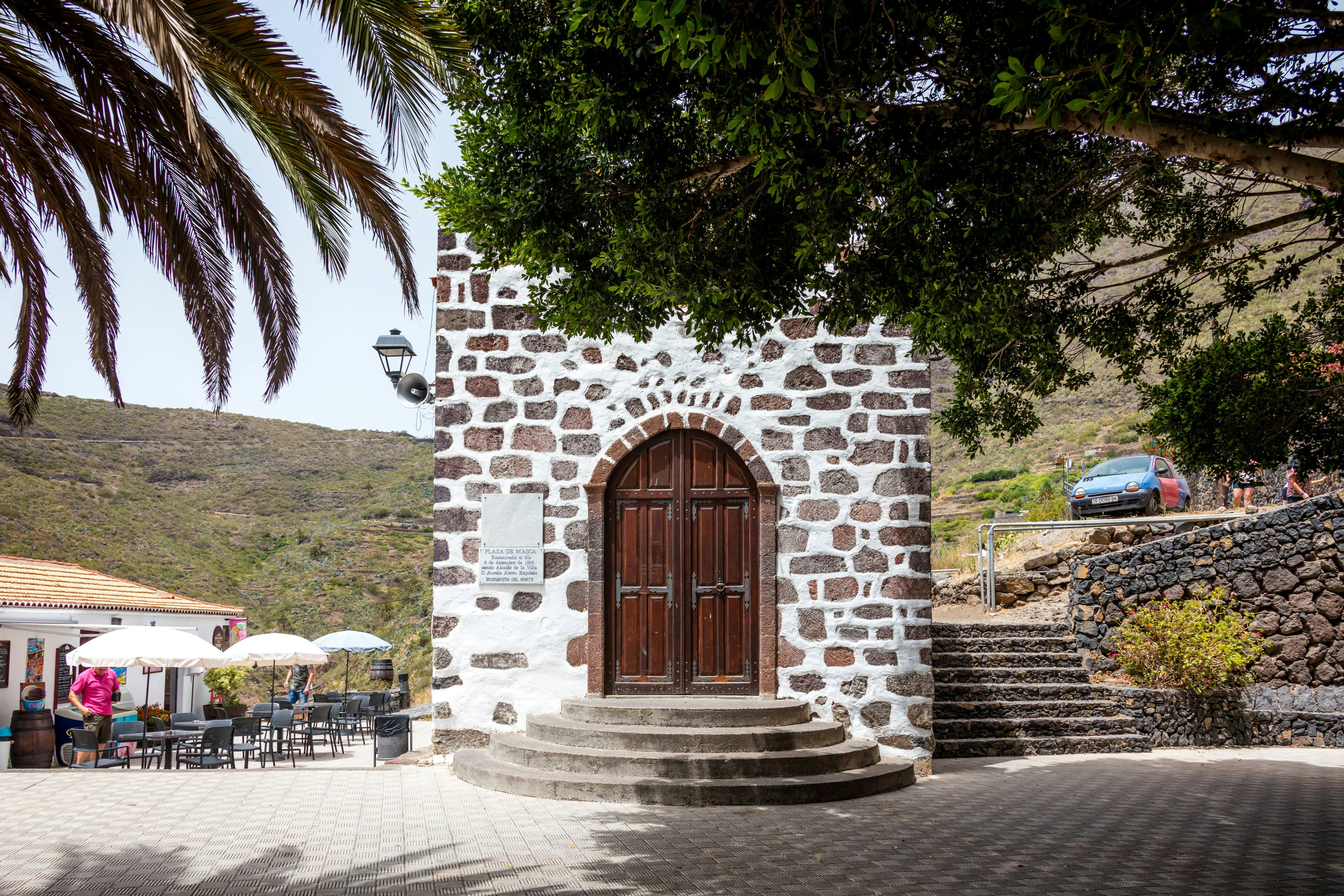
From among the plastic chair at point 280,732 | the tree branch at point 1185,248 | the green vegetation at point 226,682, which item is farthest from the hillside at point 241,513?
the tree branch at point 1185,248

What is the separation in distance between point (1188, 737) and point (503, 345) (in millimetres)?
8417

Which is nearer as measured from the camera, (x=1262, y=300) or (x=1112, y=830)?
(x=1112, y=830)

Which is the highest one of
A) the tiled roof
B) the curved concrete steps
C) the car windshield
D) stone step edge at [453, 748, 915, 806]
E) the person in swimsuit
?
the car windshield

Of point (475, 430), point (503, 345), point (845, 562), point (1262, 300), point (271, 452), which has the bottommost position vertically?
point (845, 562)

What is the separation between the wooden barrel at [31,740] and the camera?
1148 centimetres

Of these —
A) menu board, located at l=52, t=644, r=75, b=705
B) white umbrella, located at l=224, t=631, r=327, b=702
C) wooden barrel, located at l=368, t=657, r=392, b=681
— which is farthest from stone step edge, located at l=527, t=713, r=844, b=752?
wooden barrel, located at l=368, t=657, r=392, b=681

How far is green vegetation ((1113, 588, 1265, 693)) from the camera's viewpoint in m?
11.0

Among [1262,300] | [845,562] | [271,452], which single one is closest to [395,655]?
[271,452]

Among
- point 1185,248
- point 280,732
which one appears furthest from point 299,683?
point 1185,248

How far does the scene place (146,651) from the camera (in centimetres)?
1190

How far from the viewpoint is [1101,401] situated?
39531mm

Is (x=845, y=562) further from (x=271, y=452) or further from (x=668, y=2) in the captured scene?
(x=271, y=452)

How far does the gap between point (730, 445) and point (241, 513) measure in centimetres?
3344

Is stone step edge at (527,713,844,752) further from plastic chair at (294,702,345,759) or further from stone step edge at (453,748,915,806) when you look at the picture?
plastic chair at (294,702,345,759)
